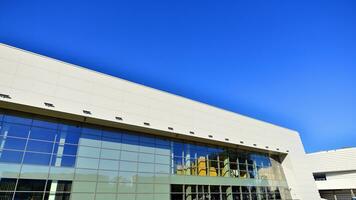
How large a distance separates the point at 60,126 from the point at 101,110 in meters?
2.68

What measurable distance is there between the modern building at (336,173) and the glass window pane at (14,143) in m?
39.6

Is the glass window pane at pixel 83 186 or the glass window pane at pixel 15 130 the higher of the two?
the glass window pane at pixel 15 130

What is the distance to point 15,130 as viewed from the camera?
45.5 feet

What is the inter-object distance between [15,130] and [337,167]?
45.0 metres

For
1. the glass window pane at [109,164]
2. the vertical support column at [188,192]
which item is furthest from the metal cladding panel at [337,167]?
the glass window pane at [109,164]

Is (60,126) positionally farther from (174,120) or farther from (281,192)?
(281,192)

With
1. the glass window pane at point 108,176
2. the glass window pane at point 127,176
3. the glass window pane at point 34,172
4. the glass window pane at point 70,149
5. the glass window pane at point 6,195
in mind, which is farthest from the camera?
the glass window pane at point 127,176

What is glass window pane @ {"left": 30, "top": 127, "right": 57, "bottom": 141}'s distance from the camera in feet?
47.1

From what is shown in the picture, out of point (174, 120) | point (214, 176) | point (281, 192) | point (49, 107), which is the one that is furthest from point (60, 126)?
point (281, 192)

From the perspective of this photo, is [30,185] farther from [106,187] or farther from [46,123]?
[106,187]

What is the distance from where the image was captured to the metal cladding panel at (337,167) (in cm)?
3803

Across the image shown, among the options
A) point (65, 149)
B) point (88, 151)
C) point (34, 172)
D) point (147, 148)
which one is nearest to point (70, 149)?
point (65, 149)

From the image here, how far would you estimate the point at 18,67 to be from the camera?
46.5 ft

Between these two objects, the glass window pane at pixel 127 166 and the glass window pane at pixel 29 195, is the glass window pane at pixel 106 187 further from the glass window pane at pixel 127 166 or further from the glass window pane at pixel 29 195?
the glass window pane at pixel 29 195
